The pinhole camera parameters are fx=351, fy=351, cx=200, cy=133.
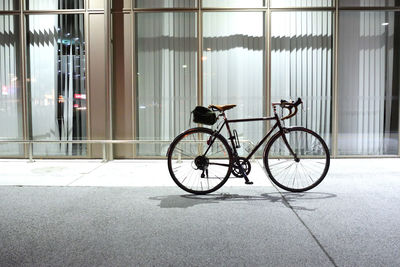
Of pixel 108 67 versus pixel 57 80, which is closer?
Result: pixel 108 67

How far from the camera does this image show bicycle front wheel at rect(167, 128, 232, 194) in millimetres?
4168

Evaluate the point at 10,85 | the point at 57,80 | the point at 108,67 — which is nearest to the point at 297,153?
the point at 108,67

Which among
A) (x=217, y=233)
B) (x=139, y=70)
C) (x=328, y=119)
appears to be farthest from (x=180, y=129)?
(x=217, y=233)

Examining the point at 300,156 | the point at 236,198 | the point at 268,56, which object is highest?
the point at 268,56

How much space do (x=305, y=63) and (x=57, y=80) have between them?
513 centimetres

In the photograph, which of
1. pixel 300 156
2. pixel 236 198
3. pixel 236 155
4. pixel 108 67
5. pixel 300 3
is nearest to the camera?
pixel 236 198

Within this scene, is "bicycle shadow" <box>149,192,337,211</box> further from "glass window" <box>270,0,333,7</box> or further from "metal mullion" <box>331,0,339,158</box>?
"glass window" <box>270,0,333,7</box>

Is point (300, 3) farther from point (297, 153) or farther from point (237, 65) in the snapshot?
point (297, 153)

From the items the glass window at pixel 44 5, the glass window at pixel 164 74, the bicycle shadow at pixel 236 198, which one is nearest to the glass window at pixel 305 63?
the glass window at pixel 164 74

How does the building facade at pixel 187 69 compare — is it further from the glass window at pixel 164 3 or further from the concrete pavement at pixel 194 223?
the concrete pavement at pixel 194 223

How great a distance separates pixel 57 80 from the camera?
7.30 metres

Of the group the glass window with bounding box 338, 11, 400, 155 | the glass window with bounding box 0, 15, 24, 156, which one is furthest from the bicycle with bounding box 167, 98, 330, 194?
the glass window with bounding box 0, 15, 24, 156

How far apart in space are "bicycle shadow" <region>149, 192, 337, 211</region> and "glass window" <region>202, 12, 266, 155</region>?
3.02 meters

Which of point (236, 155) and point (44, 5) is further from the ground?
point (44, 5)
